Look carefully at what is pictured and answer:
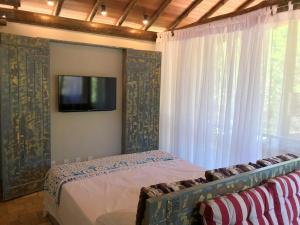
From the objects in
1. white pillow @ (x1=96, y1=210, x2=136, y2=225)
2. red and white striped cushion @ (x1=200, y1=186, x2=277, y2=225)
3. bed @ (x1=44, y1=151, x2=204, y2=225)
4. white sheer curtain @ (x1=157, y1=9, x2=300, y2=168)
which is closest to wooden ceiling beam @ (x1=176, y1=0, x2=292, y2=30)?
white sheer curtain @ (x1=157, y1=9, x2=300, y2=168)

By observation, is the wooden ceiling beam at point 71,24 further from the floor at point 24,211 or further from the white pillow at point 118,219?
the white pillow at point 118,219

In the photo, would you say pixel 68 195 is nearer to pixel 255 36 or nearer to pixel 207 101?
pixel 207 101

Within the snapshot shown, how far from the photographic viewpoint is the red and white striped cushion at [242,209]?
150 cm

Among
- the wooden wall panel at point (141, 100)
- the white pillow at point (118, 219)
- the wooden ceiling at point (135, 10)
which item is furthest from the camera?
the wooden wall panel at point (141, 100)

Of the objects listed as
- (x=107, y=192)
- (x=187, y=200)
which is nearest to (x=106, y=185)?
(x=107, y=192)

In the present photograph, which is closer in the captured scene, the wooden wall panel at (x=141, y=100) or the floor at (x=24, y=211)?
the floor at (x=24, y=211)

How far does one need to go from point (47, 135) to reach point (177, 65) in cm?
252

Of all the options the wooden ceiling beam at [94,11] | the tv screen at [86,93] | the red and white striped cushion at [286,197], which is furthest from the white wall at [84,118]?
the red and white striped cushion at [286,197]

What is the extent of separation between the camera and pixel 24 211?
3049 millimetres

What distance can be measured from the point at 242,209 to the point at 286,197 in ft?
1.83

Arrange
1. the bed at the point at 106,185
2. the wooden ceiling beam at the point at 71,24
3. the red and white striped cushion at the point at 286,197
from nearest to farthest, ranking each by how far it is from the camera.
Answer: the red and white striped cushion at the point at 286,197
the bed at the point at 106,185
the wooden ceiling beam at the point at 71,24

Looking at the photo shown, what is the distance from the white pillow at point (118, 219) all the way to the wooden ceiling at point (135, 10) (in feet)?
10.1

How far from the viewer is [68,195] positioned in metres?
2.30

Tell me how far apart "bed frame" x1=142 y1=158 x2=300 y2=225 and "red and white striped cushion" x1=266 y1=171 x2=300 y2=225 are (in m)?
0.14
